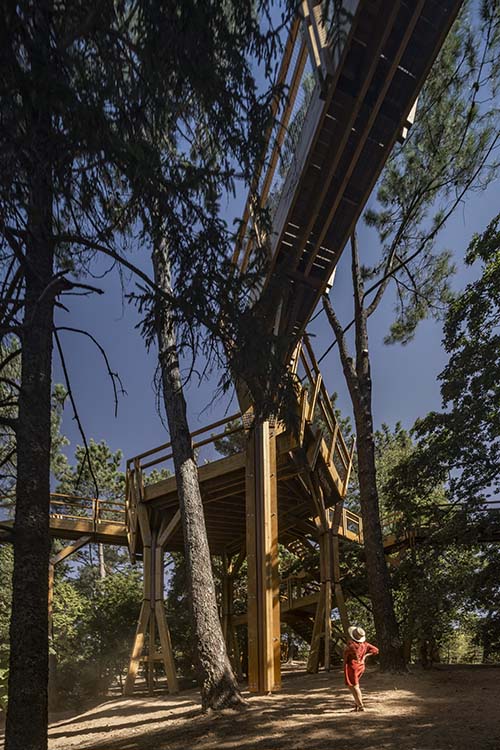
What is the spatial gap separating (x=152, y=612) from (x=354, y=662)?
6879 mm

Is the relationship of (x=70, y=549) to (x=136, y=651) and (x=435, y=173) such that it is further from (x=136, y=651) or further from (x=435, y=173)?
(x=435, y=173)

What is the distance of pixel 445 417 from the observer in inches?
400

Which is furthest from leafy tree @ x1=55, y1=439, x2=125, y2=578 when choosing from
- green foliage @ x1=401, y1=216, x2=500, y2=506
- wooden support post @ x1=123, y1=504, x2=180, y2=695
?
green foliage @ x1=401, y1=216, x2=500, y2=506

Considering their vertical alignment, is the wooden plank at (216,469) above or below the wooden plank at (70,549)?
above

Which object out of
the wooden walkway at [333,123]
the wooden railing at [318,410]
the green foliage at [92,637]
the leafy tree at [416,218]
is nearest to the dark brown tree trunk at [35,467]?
the wooden walkway at [333,123]

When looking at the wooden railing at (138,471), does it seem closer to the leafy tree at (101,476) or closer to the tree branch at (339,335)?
the tree branch at (339,335)

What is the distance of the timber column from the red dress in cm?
180

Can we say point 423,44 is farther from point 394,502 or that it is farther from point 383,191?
point 394,502

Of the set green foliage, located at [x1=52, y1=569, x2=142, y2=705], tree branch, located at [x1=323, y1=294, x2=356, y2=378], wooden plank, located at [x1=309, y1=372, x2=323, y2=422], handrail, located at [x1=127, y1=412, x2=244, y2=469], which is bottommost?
green foliage, located at [x1=52, y1=569, x2=142, y2=705]

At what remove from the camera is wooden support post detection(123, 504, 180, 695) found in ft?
36.1

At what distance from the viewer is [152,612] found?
11.7 metres

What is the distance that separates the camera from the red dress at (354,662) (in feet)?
19.3

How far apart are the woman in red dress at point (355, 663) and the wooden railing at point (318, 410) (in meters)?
4.08

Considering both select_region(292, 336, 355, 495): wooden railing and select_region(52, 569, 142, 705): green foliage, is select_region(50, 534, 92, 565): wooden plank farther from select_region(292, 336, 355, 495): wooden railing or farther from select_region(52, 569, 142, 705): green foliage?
select_region(292, 336, 355, 495): wooden railing
